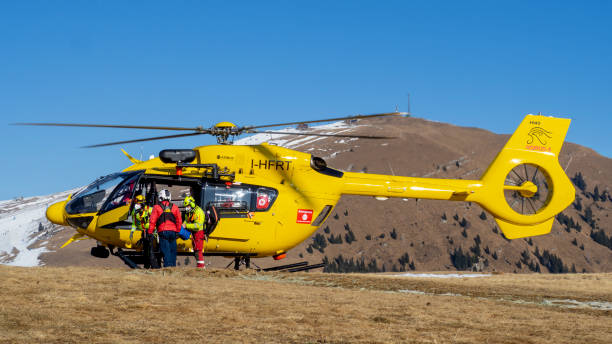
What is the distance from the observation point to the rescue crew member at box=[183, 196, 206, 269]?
17.1 meters

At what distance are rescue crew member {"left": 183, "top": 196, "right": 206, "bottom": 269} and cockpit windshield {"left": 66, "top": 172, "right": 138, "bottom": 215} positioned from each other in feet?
6.00

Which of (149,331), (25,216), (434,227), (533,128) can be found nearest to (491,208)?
(533,128)

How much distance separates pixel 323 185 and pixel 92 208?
22.4ft

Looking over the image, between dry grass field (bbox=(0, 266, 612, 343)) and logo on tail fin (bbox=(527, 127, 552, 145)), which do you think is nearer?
dry grass field (bbox=(0, 266, 612, 343))

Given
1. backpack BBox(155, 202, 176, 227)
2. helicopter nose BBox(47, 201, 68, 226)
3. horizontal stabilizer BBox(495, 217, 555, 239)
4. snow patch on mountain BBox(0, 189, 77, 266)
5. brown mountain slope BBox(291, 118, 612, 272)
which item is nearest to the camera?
backpack BBox(155, 202, 176, 227)

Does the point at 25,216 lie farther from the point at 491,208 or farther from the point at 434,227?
the point at 491,208

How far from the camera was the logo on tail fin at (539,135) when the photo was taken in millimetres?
22719

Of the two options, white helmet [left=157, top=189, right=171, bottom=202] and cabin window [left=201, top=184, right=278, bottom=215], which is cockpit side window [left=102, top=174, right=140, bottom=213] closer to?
white helmet [left=157, top=189, right=171, bottom=202]

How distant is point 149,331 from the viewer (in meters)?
7.58

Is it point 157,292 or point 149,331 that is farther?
point 157,292

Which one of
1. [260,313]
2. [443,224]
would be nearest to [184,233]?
[260,313]

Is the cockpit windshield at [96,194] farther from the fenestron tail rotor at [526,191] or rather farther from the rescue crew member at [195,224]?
the fenestron tail rotor at [526,191]

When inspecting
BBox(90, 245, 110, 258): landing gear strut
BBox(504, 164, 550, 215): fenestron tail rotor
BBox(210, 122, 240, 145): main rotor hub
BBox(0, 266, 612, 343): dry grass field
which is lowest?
BBox(0, 266, 612, 343): dry grass field

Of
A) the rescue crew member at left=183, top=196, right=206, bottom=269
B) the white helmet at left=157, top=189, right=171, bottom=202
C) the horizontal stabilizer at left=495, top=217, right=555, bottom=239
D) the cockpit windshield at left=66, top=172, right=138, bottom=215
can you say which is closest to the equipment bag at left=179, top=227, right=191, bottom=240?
the rescue crew member at left=183, top=196, right=206, bottom=269
